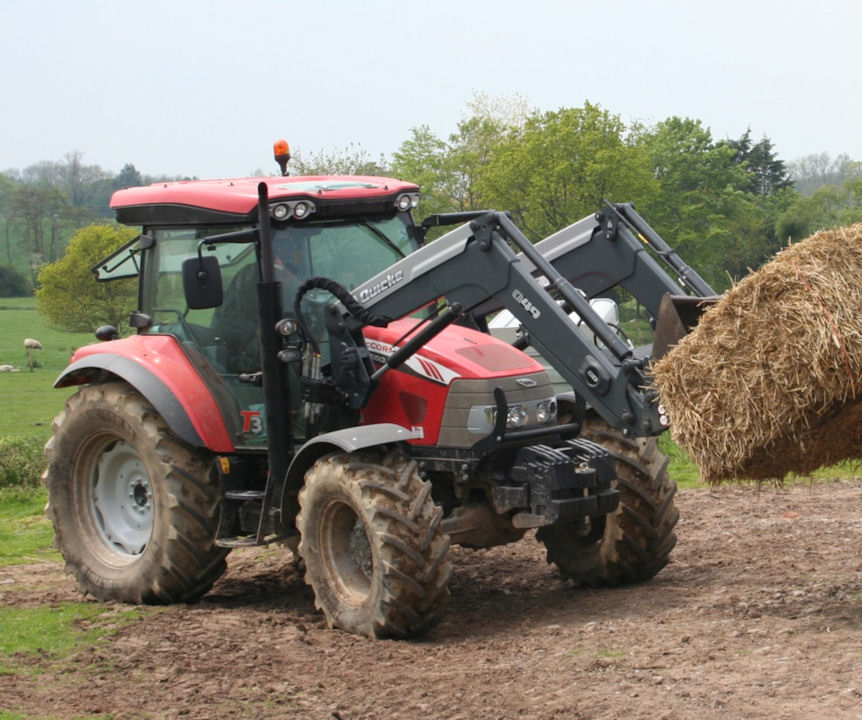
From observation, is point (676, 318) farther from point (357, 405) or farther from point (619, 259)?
point (357, 405)

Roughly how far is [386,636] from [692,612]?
1.80 m

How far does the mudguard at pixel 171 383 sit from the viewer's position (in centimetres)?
790

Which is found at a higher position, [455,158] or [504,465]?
[455,158]

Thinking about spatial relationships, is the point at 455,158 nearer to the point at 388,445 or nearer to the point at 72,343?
the point at 72,343

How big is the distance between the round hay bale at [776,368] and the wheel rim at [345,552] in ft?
7.01

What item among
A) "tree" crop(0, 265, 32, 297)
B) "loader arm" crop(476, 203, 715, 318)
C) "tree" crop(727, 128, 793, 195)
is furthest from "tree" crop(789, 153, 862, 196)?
"loader arm" crop(476, 203, 715, 318)

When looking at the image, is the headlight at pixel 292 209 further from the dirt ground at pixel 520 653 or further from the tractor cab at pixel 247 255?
the dirt ground at pixel 520 653

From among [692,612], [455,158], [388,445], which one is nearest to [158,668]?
[388,445]

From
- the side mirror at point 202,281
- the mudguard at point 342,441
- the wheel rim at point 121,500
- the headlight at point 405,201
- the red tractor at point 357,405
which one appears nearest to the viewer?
the mudguard at point 342,441

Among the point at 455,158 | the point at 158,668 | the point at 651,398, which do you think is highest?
the point at 455,158

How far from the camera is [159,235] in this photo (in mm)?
8492

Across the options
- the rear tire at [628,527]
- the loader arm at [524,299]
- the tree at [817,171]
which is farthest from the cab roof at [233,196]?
the tree at [817,171]

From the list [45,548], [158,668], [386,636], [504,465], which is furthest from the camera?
[45,548]

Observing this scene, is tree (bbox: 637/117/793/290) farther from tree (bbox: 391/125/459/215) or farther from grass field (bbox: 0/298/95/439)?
grass field (bbox: 0/298/95/439)
